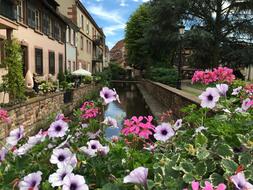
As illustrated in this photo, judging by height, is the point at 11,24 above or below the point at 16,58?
above

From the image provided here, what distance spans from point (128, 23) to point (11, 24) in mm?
45674

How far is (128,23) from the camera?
192ft

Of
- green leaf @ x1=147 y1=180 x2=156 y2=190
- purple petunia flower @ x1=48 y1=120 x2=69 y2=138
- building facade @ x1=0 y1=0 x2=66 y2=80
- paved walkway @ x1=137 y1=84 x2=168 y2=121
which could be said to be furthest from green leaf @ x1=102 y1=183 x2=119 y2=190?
building facade @ x1=0 y1=0 x2=66 y2=80

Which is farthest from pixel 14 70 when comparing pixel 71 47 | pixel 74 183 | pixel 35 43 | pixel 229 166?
pixel 71 47

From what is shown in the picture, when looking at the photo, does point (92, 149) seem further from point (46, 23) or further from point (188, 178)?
point (46, 23)

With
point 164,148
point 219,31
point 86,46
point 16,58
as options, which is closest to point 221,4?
point 219,31

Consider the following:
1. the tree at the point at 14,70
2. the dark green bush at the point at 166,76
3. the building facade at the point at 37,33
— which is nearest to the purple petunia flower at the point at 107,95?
the tree at the point at 14,70

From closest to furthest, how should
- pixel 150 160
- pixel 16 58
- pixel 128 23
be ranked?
pixel 150 160
pixel 16 58
pixel 128 23

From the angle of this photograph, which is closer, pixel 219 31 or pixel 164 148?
pixel 164 148

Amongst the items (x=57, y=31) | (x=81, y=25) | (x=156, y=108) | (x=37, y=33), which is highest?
(x=81, y=25)

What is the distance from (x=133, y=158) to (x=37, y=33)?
68.5 ft

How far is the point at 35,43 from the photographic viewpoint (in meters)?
21.4

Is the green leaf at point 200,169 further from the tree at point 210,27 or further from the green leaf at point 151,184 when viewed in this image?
the tree at point 210,27

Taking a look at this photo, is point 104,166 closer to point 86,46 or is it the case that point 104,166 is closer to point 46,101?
point 46,101
